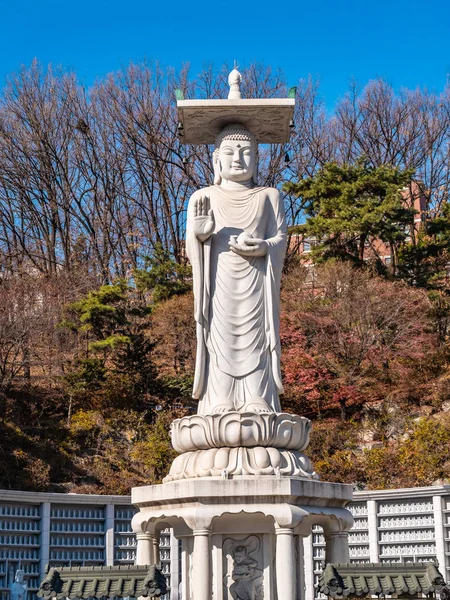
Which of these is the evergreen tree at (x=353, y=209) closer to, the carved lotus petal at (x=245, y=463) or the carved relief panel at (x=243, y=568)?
the carved lotus petal at (x=245, y=463)

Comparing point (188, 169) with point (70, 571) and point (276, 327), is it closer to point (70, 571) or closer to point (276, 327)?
point (276, 327)

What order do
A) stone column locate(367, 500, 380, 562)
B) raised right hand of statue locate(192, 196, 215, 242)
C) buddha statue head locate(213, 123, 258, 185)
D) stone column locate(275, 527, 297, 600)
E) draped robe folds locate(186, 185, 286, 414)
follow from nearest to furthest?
stone column locate(275, 527, 297, 600)
draped robe folds locate(186, 185, 286, 414)
raised right hand of statue locate(192, 196, 215, 242)
buddha statue head locate(213, 123, 258, 185)
stone column locate(367, 500, 380, 562)

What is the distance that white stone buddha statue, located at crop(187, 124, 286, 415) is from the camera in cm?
1002

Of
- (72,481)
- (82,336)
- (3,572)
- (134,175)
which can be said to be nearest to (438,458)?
(72,481)

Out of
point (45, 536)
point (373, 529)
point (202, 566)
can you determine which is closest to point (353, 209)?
point (373, 529)

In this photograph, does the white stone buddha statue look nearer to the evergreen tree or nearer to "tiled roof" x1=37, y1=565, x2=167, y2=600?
"tiled roof" x1=37, y1=565, x2=167, y2=600

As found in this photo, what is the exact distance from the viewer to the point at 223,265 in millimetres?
10383

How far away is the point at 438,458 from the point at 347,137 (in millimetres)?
17347

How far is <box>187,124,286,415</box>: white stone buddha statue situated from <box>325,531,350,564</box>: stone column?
1.52m

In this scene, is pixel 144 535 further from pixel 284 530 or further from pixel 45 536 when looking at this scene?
pixel 45 536

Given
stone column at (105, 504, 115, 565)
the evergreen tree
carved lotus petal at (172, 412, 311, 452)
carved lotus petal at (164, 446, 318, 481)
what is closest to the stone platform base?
carved lotus petal at (164, 446, 318, 481)

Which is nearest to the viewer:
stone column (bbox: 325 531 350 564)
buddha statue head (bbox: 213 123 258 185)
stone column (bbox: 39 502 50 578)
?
stone column (bbox: 325 531 350 564)

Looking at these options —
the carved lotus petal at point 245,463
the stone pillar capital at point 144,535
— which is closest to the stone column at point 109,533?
the stone pillar capital at point 144,535

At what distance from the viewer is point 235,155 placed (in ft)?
35.3
